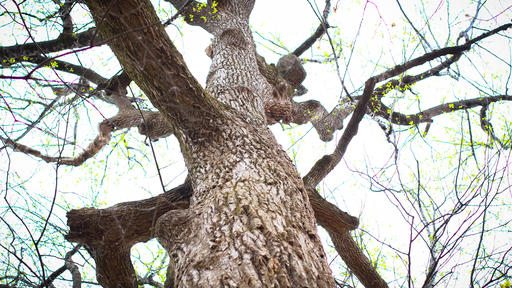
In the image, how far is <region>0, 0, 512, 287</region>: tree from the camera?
54.1 inches

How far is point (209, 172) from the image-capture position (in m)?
2.10

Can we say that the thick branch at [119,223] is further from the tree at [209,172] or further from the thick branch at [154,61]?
the thick branch at [154,61]

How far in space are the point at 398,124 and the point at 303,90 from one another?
181 cm

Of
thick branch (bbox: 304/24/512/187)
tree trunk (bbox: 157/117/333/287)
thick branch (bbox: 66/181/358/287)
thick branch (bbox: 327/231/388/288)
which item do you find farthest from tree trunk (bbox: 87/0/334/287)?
thick branch (bbox: 327/231/388/288)

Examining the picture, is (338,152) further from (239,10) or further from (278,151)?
(239,10)

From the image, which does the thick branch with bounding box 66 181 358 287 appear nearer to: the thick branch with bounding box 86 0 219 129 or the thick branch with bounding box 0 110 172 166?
the thick branch with bounding box 86 0 219 129

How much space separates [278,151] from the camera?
2373 millimetres

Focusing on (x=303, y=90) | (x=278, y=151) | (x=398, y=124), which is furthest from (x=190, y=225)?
(x=398, y=124)

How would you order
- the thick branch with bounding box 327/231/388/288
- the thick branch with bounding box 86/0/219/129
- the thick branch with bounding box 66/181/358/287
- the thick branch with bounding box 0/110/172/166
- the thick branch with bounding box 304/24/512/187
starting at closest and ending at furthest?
1. the thick branch with bounding box 86/0/219/129
2. the thick branch with bounding box 66/181/358/287
3. the thick branch with bounding box 327/231/388/288
4. the thick branch with bounding box 304/24/512/187
5. the thick branch with bounding box 0/110/172/166

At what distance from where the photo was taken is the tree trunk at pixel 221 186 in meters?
1.33

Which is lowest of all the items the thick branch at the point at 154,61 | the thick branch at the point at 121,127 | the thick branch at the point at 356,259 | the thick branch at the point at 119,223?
A: the thick branch at the point at 356,259

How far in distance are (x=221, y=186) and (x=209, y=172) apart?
0.22m

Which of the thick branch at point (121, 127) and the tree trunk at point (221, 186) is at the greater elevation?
the thick branch at point (121, 127)

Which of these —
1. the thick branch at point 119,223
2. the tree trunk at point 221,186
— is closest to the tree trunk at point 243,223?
the tree trunk at point 221,186
